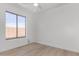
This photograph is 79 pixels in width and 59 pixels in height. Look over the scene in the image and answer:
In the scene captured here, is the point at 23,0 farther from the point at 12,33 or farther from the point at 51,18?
the point at 51,18

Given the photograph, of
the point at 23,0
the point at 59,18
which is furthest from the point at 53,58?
the point at 59,18

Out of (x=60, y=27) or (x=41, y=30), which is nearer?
(x=60, y=27)

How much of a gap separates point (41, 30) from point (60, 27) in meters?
0.98

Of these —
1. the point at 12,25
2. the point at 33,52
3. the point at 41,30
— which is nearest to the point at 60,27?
the point at 41,30

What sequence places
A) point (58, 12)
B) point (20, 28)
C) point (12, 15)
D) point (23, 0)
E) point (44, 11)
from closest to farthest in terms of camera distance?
point (23, 0)
point (12, 15)
point (20, 28)
point (58, 12)
point (44, 11)

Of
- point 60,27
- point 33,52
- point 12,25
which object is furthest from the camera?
point 60,27

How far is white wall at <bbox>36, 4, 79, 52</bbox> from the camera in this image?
3.41 metres

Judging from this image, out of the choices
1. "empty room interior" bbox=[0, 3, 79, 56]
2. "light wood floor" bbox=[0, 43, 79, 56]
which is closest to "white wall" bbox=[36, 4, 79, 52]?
"empty room interior" bbox=[0, 3, 79, 56]

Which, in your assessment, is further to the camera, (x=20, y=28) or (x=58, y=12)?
(x=58, y=12)

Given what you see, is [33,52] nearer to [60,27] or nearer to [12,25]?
[12,25]

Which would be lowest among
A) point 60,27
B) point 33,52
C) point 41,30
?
point 33,52

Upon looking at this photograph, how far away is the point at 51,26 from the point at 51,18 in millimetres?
318

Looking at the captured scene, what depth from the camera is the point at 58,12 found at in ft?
12.6

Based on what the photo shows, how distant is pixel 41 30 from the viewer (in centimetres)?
456
